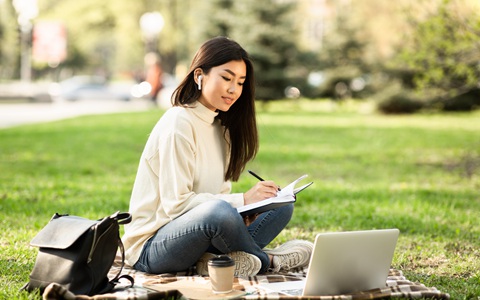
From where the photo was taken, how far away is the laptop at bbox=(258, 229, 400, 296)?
3.39 metres

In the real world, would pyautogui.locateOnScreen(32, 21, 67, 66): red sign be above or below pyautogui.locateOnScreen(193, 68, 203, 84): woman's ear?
below

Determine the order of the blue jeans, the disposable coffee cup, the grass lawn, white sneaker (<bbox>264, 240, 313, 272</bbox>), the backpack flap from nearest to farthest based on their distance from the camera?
the backpack flap < the disposable coffee cup < the blue jeans < white sneaker (<bbox>264, 240, 313, 272</bbox>) < the grass lawn

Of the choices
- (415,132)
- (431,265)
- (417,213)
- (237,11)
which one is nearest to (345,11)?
(237,11)

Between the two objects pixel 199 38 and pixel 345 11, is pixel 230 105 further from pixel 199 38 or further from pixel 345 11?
pixel 345 11

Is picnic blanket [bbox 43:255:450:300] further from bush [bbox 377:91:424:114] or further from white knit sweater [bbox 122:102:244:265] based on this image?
bush [bbox 377:91:424:114]

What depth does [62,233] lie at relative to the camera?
134 inches

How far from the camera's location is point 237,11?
22266 mm

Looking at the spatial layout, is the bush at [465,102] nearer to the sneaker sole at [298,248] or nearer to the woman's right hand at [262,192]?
the sneaker sole at [298,248]

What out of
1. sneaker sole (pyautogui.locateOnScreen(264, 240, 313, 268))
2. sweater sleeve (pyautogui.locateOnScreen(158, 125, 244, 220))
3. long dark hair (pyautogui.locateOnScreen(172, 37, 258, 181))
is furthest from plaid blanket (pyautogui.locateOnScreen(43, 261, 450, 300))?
long dark hair (pyautogui.locateOnScreen(172, 37, 258, 181))

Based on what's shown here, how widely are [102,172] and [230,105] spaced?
5.31m

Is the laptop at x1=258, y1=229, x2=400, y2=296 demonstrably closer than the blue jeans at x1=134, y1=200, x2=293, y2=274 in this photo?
Yes

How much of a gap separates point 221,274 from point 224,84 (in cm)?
108

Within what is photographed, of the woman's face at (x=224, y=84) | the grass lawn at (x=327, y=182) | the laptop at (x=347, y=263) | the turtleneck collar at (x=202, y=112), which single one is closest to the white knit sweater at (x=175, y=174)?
the turtleneck collar at (x=202, y=112)

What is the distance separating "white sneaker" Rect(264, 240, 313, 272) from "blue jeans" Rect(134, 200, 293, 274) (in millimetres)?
100
